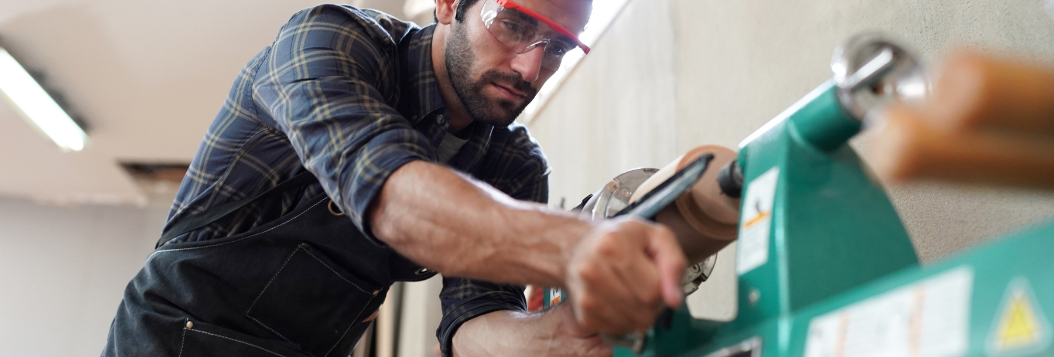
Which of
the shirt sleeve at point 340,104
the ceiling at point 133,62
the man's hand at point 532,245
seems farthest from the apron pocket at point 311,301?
the ceiling at point 133,62

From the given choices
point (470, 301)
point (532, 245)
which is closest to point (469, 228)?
point (532, 245)

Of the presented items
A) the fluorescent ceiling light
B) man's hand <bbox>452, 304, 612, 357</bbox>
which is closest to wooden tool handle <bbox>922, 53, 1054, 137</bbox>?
man's hand <bbox>452, 304, 612, 357</bbox>

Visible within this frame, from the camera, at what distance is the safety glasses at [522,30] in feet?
4.50

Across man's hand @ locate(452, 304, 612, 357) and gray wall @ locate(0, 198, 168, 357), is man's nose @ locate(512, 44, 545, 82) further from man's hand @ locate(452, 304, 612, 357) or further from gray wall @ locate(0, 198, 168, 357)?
gray wall @ locate(0, 198, 168, 357)

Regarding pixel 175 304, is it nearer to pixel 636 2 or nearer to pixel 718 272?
pixel 718 272

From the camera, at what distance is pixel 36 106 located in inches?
205

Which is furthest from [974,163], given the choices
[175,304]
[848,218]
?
[175,304]

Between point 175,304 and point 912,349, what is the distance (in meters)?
1.23

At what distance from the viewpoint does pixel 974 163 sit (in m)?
0.48

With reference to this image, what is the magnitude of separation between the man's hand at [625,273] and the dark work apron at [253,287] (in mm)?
764

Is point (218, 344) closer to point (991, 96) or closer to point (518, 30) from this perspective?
point (518, 30)

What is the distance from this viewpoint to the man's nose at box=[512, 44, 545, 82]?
1418mm

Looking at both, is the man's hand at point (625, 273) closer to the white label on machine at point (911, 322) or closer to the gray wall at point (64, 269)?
the white label on machine at point (911, 322)

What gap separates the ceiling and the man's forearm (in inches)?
131
